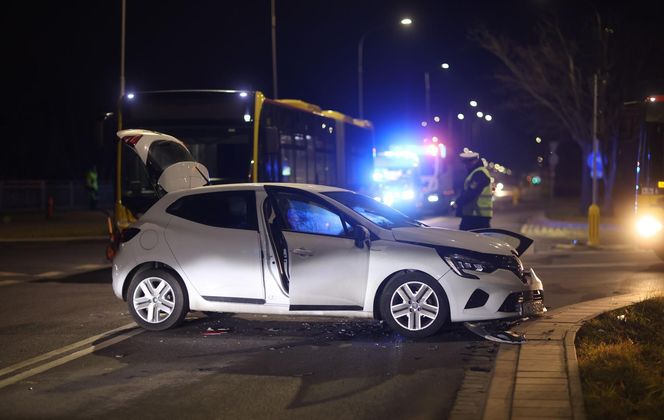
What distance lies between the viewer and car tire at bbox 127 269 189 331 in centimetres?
1048

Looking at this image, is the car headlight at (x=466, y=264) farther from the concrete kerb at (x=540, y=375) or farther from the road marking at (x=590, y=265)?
the road marking at (x=590, y=265)

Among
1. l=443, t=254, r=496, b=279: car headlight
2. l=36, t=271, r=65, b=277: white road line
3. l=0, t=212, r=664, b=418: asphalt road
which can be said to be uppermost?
l=443, t=254, r=496, b=279: car headlight

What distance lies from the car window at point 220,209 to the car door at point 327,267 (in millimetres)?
484

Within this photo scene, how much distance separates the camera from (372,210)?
35.7 feet

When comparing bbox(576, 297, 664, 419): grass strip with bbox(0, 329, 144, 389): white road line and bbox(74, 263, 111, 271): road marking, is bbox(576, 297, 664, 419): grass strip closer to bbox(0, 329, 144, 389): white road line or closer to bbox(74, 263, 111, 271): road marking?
bbox(0, 329, 144, 389): white road line

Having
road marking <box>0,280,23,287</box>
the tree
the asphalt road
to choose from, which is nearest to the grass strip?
the asphalt road

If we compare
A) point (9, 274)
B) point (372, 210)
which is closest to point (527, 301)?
point (372, 210)

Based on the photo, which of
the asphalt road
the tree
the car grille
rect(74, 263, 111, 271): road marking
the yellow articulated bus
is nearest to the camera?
the asphalt road

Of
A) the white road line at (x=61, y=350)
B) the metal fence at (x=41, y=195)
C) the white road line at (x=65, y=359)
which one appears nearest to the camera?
the white road line at (x=65, y=359)

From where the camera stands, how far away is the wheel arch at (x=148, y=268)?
34.5 feet

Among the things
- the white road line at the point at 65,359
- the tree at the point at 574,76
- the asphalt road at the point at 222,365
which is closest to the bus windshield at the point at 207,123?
the asphalt road at the point at 222,365

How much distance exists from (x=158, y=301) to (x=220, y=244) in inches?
36.0

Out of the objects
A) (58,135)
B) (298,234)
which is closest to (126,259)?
(298,234)

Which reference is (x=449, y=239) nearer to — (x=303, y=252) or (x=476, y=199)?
(x=303, y=252)
